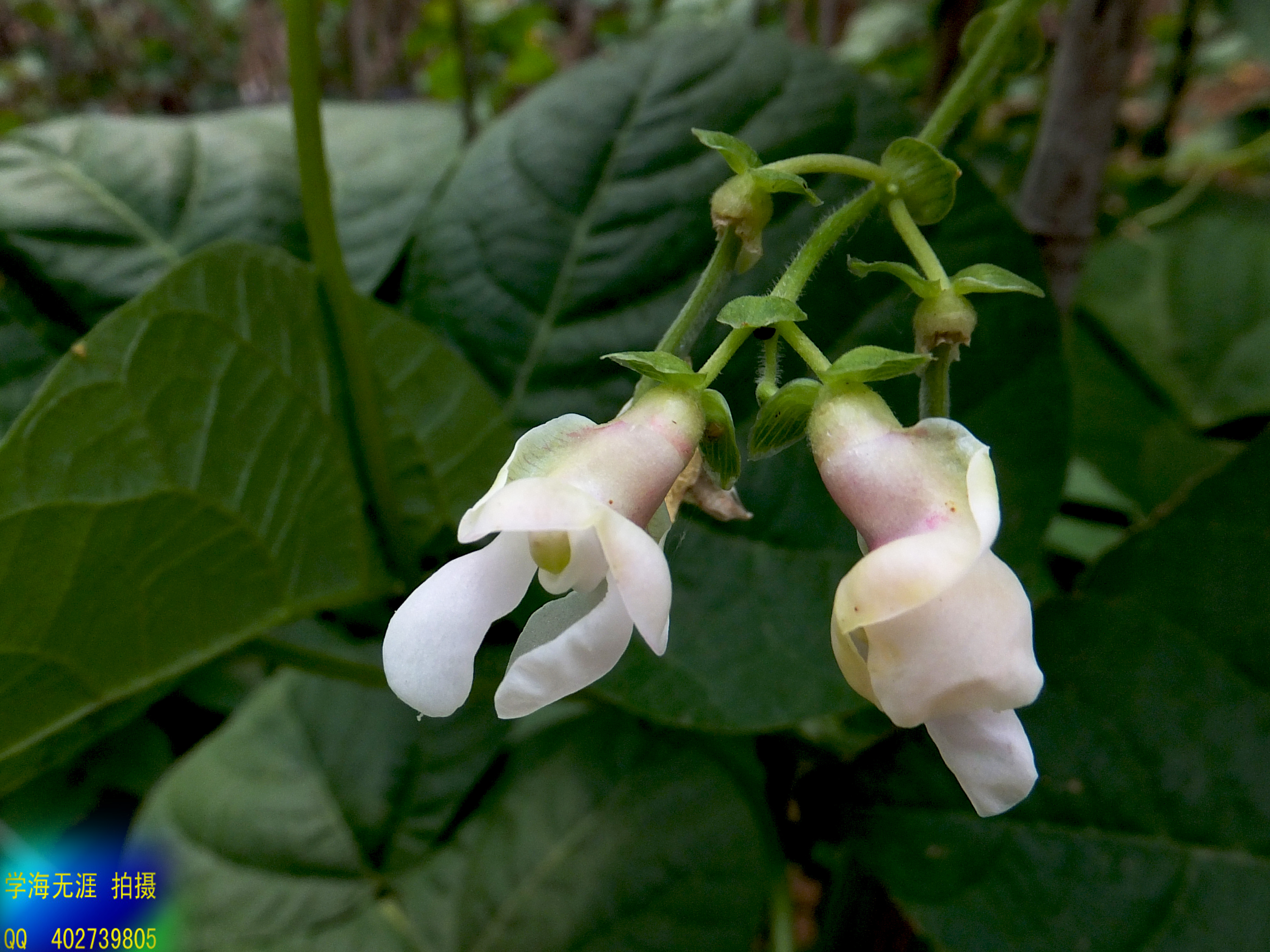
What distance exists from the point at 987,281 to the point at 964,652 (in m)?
0.14

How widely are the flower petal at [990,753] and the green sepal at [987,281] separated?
5.4 inches

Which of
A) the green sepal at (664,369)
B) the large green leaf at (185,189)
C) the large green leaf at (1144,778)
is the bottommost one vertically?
the large green leaf at (1144,778)

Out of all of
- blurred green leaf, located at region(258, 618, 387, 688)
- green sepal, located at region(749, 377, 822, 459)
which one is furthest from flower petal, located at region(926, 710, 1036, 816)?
blurred green leaf, located at region(258, 618, 387, 688)

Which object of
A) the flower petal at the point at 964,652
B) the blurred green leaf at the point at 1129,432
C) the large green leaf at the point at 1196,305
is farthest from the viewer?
the large green leaf at the point at 1196,305

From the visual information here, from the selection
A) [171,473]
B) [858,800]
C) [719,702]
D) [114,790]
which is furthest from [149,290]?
[114,790]

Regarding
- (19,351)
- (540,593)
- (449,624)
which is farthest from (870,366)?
(19,351)

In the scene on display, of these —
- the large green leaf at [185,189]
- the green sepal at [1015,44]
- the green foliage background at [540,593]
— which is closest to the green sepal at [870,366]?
the green foliage background at [540,593]

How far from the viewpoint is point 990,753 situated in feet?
0.84

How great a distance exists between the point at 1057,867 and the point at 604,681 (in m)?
0.29

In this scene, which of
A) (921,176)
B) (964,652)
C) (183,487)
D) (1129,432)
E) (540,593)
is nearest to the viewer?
(964,652)

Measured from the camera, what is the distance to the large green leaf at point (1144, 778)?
53cm

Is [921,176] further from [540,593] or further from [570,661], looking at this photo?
[540,593]

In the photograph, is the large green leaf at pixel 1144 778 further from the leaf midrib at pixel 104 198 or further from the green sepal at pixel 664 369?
the leaf midrib at pixel 104 198

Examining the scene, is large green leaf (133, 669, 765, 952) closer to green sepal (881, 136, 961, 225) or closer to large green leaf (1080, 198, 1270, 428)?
green sepal (881, 136, 961, 225)
